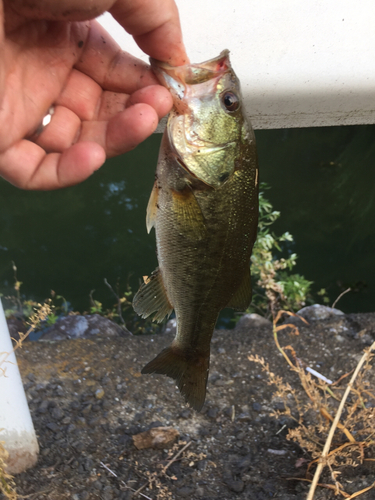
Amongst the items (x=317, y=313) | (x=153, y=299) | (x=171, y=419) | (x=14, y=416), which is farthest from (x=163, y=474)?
(x=317, y=313)

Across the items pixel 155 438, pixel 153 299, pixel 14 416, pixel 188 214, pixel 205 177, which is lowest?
pixel 155 438

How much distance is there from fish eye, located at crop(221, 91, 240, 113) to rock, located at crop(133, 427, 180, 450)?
1.84 metres

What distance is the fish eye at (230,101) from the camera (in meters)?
1.39

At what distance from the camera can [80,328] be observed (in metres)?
3.53

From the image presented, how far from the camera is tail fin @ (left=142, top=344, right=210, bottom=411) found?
1.62m

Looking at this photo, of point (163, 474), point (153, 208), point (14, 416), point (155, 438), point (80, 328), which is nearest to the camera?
point (153, 208)

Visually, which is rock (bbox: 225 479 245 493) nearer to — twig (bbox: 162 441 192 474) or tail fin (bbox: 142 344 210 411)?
twig (bbox: 162 441 192 474)

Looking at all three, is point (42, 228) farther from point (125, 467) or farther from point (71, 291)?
point (125, 467)

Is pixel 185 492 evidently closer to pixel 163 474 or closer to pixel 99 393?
pixel 163 474

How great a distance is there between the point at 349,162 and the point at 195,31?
4.28m

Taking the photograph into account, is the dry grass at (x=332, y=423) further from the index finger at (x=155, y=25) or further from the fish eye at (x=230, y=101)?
the index finger at (x=155, y=25)

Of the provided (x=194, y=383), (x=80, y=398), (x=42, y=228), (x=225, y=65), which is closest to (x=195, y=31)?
(x=225, y=65)

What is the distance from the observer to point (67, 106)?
1.56 m

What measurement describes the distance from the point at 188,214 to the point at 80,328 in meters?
2.47
